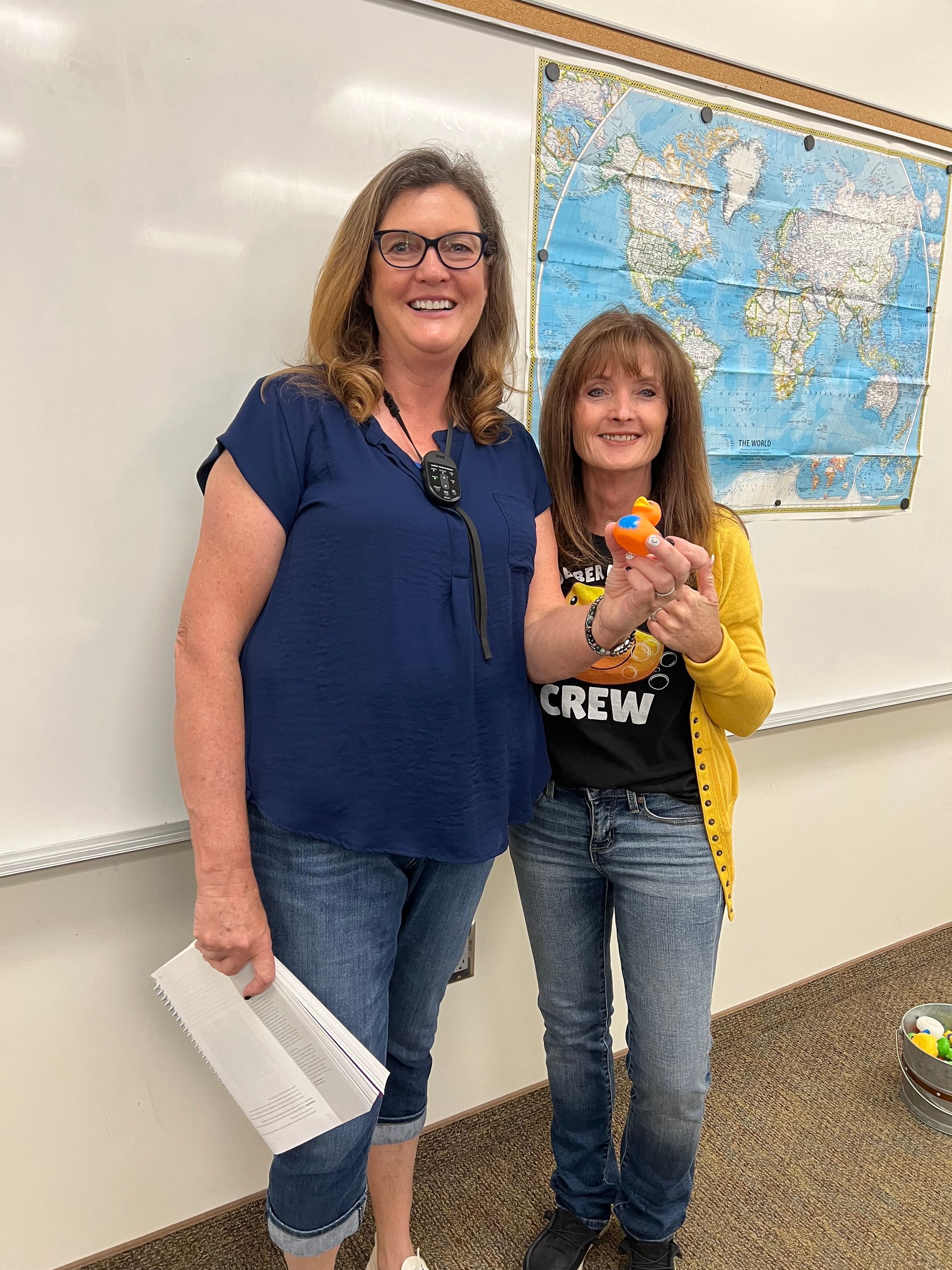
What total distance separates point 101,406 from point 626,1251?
1571mm

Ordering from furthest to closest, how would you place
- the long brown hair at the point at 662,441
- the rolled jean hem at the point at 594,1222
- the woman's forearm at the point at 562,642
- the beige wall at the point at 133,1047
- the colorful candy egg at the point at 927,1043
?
1. the colorful candy egg at the point at 927,1043
2. the rolled jean hem at the point at 594,1222
3. the beige wall at the point at 133,1047
4. the long brown hair at the point at 662,441
5. the woman's forearm at the point at 562,642

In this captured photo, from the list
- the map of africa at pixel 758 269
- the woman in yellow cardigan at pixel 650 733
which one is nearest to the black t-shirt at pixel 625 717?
the woman in yellow cardigan at pixel 650 733

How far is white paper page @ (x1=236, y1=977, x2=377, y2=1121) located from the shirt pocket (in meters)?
0.63

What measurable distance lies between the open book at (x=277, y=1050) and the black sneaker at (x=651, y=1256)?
64cm

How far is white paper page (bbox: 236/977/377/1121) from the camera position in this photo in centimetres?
107

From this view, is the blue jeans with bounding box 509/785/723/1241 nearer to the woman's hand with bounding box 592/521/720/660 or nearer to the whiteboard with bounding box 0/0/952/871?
the woman's hand with bounding box 592/521/720/660

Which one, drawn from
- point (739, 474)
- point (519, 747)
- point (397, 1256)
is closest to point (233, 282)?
point (519, 747)

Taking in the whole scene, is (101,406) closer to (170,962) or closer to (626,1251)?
(170,962)

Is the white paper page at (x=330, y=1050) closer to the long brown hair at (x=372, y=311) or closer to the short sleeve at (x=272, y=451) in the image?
the short sleeve at (x=272, y=451)

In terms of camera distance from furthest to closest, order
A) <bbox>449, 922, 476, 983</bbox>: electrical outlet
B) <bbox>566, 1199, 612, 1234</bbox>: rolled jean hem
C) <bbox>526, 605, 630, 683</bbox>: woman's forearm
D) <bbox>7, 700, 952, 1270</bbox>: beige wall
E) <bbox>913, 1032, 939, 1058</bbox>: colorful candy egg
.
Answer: <bbox>913, 1032, 939, 1058</bbox>: colorful candy egg → <bbox>449, 922, 476, 983</bbox>: electrical outlet → <bbox>566, 1199, 612, 1234</bbox>: rolled jean hem → <bbox>7, 700, 952, 1270</bbox>: beige wall → <bbox>526, 605, 630, 683</bbox>: woman's forearm

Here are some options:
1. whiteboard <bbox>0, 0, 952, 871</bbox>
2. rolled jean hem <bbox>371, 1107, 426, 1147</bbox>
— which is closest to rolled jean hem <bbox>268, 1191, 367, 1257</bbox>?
rolled jean hem <bbox>371, 1107, 426, 1147</bbox>

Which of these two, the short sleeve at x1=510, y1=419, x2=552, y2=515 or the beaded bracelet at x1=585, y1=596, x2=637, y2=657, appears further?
the short sleeve at x1=510, y1=419, x2=552, y2=515

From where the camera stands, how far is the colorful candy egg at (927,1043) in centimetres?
188

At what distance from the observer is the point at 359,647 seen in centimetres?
103
